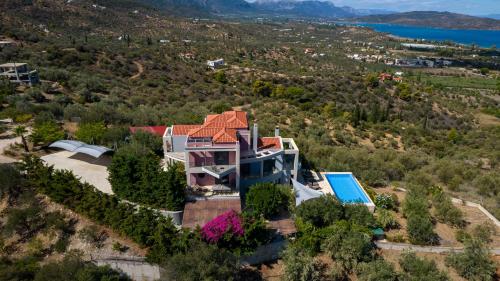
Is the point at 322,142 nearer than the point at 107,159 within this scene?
No

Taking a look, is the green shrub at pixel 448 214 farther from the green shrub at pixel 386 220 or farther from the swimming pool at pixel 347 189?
the swimming pool at pixel 347 189

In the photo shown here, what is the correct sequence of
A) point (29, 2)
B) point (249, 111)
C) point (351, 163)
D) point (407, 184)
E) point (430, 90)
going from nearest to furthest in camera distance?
point (407, 184), point (351, 163), point (249, 111), point (430, 90), point (29, 2)

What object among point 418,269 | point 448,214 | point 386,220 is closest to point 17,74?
point 386,220

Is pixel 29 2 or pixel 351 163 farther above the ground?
pixel 29 2

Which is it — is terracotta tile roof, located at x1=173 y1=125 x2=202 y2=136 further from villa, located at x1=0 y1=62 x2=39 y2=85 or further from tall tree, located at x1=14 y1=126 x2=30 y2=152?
villa, located at x1=0 y1=62 x2=39 y2=85

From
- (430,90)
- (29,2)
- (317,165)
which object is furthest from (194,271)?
(29,2)

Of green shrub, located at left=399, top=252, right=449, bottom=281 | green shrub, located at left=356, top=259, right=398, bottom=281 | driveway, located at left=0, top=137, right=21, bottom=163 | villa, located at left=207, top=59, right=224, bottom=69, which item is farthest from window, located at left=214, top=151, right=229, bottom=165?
villa, located at left=207, top=59, right=224, bottom=69

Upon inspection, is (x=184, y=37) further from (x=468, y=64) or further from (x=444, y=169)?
(x=468, y=64)
